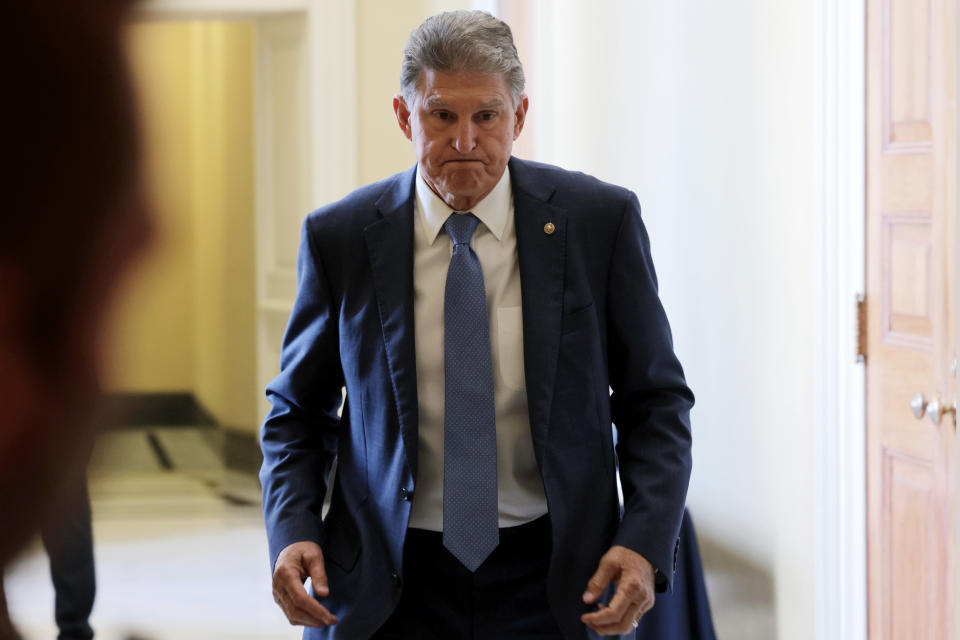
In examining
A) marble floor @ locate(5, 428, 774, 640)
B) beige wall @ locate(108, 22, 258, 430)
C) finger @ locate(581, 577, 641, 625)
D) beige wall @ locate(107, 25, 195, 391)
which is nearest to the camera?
finger @ locate(581, 577, 641, 625)

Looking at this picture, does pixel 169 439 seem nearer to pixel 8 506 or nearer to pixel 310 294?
pixel 8 506

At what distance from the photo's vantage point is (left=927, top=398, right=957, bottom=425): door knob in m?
2.19

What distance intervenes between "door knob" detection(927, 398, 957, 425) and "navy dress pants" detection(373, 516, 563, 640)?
1030mm

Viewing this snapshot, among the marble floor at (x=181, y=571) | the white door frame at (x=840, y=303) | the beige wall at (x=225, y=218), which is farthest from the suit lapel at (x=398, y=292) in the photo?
the beige wall at (x=225, y=218)

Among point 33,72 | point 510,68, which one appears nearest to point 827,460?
point 510,68

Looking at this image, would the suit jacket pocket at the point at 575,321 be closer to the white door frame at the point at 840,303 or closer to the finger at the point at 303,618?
the finger at the point at 303,618

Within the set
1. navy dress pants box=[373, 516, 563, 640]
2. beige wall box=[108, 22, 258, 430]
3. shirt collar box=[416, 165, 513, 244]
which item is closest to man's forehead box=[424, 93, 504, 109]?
shirt collar box=[416, 165, 513, 244]

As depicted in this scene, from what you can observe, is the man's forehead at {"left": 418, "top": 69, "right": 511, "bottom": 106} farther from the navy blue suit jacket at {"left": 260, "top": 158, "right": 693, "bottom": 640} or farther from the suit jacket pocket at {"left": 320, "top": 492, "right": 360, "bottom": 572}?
the suit jacket pocket at {"left": 320, "top": 492, "right": 360, "bottom": 572}

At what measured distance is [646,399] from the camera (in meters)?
1.48

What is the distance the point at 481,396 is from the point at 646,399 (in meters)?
0.20

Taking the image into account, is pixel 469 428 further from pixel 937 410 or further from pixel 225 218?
pixel 225 218

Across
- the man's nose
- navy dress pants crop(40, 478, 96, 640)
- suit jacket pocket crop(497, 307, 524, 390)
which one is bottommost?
navy dress pants crop(40, 478, 96, 640)

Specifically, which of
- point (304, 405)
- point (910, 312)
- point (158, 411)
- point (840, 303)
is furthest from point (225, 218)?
point (304, 405)

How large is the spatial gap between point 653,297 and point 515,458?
25 centimetres
